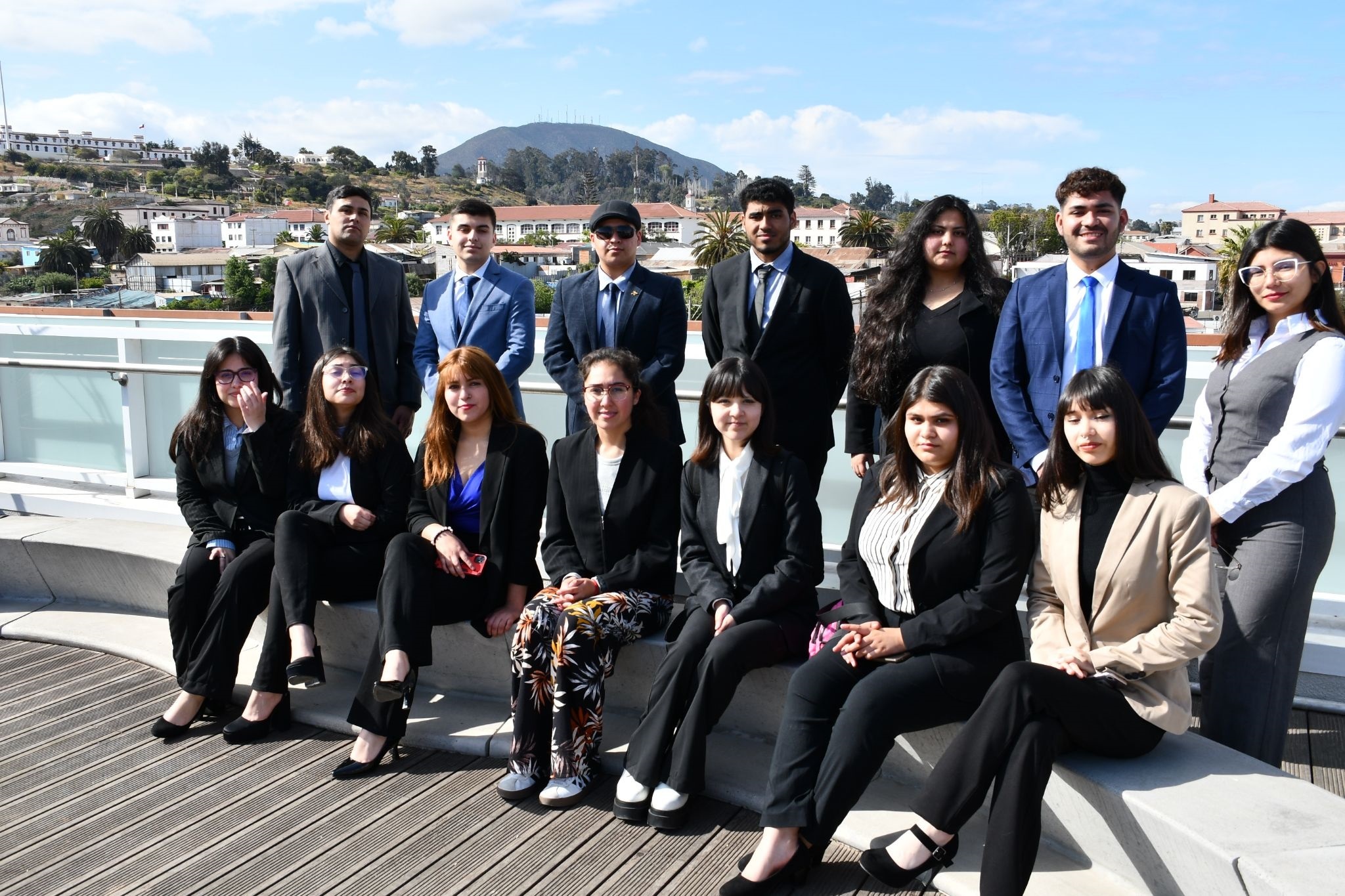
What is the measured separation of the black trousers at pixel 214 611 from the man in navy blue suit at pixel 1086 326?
2630 mm

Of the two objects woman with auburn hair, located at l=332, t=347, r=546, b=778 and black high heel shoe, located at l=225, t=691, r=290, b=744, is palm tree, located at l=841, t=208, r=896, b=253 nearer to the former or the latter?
woman with auburn hair, located at l=332, t=347, r=546, b=778

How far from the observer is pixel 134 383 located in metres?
5.26

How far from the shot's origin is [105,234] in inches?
3733

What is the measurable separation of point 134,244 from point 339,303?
352ft

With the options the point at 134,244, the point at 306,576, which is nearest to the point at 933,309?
the point at 306,576

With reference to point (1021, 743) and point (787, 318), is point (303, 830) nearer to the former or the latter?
point (1021, 743)

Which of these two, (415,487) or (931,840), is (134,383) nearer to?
(415,487)

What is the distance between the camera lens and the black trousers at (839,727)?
251cm

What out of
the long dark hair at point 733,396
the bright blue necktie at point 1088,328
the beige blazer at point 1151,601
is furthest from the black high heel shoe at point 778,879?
the bright blue necktie at point 1088,328

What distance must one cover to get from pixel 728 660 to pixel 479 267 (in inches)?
81.7

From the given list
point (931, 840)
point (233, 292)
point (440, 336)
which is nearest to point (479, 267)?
point (440, 336)

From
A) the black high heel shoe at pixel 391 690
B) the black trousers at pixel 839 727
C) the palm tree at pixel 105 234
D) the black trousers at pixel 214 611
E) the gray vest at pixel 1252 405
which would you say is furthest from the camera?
the palm tree at pixel 105 234

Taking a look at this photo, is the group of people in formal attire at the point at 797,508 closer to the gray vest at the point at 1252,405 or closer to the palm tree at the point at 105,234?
the gray vest at the point at 1252,405

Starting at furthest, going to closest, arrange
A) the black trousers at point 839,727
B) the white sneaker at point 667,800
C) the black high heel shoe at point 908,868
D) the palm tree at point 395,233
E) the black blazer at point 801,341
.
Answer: the palm tree at point 395,233, the black blazer at point 801,341, the white sneaker at point 667,800, the black trousers at point 839,727, the black high heel shoe at point 908,868
